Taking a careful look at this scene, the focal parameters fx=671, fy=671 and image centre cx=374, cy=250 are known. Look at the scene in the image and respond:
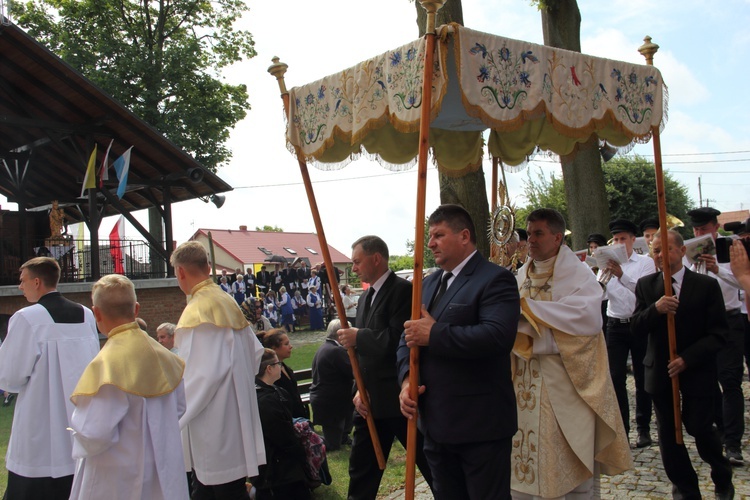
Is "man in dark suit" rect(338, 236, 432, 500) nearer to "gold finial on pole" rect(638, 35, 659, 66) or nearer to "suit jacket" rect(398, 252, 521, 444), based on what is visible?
"suit jacket" rect(398, 252, 521, 444)

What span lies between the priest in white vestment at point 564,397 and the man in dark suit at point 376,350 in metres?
0.81

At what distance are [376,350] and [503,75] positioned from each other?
1.91 metres

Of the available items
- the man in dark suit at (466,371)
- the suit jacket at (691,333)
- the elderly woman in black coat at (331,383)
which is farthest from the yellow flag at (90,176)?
the man in dark suit at (466,371)

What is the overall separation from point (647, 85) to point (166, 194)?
53.9ft

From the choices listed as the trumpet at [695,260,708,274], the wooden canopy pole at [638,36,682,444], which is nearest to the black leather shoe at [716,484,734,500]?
the wooden canopy pole at [638,36,682,444]

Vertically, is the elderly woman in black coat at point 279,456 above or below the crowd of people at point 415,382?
below

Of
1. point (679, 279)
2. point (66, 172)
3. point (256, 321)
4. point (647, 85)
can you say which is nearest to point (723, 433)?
point (679, 279)

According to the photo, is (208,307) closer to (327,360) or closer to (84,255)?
(327,360)

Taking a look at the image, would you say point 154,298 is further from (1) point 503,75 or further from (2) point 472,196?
(1) point 503,75

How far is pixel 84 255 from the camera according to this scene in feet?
59.9

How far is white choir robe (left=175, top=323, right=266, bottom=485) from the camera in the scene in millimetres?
4406

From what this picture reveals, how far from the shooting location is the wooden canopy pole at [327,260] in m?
4.52

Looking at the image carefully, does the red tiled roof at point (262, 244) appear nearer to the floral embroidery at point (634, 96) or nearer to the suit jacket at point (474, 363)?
the floral embroidery at point (634, 96)

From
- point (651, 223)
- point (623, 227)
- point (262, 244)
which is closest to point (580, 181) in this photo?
point (651, 223)
